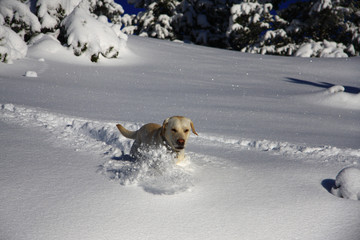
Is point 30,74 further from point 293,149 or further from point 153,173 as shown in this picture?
point 293,149

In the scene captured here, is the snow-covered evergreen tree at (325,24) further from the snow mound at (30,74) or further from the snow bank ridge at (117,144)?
the snow bank ridge at (117,144)

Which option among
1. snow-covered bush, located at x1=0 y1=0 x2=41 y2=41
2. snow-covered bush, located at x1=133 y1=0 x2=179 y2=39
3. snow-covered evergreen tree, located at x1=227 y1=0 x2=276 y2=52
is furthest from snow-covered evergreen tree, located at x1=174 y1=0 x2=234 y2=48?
snow-covered bush, located at x1=0 y1=0 x2=41 y2=41

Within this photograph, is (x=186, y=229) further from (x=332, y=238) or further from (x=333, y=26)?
(x=333, y=26)

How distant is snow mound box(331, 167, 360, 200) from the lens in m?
2.68

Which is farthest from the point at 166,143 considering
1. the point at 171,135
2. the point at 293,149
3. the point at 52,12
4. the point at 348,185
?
the point at 52,12

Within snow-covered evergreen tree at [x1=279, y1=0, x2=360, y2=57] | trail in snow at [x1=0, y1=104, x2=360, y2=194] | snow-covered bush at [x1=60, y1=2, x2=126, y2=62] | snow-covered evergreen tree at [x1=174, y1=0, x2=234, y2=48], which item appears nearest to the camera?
trail in snow at [x1=0, y1=104, x2=360, y2=194]

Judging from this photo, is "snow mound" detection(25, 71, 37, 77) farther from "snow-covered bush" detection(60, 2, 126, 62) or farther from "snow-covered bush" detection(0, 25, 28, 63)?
"snow-covered bush" detection(60, 2, 126, 62)

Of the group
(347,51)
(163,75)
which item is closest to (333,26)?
(347,51)

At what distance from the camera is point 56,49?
11.4 metres

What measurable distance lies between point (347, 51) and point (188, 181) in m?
19.9

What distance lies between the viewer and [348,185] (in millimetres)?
2697

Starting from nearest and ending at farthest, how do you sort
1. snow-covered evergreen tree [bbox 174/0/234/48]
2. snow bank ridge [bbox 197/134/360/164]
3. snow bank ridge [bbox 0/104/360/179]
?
snow bank ridge [bbox 0/104/360/179], snow bank ridge [bbox 197/134/360/164], snow-covered evergreen tree [bbox 174/0/234/48]

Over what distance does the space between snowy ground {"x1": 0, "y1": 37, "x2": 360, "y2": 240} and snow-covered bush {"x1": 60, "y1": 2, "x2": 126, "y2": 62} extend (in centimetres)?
341

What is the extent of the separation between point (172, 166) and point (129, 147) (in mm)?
1108
